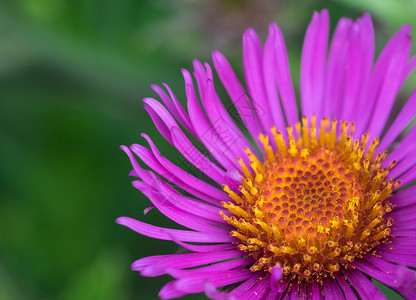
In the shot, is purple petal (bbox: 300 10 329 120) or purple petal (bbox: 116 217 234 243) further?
purple petal (bbox: 300 10 329 120)

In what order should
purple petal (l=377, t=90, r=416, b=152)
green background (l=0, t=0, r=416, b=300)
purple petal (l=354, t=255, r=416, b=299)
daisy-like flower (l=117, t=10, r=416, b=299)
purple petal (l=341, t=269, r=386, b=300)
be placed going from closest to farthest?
purple petal (l=354, t=255, r=416, b=299) < purple petal (l=341, t=269, r=386, b=300) < daisy-like flower (l=117, t=10, r=416, b=299) < purple petal (l=377, t=90, r=416, b=152) < green background (l=0, t=0, r=416, b=300)

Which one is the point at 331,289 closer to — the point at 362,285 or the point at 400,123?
the point at 362,285

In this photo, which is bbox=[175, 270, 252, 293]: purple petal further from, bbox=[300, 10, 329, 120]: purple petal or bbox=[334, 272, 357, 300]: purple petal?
bbox=[300, 10, 329, 120]: purple petal

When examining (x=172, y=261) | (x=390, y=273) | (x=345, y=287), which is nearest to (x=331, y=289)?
(x=345, y=287)

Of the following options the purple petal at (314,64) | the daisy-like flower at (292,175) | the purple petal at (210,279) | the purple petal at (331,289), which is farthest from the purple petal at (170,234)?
the purple petal at (314,64)

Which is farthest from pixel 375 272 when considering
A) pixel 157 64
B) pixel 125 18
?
pixel 125 18

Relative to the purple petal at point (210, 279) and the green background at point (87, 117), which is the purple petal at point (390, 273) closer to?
the purple petal at point (210, 279)

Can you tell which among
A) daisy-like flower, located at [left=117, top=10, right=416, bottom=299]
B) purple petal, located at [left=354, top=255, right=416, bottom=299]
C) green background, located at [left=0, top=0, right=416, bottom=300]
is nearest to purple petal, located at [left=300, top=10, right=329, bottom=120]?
daisy-like flower, located at [left=117, top=10, right=416, bottom=299]
